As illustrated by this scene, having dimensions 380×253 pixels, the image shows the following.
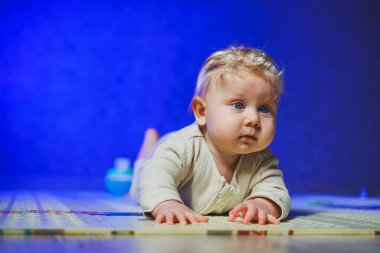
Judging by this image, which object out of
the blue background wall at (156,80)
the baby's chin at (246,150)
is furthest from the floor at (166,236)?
the blue background wall at (156,80)

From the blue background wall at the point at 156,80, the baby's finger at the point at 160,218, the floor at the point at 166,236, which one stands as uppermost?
the blue background wall at the point at 156,80

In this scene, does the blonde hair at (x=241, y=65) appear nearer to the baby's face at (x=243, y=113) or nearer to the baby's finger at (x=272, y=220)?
the baby's face at (x=243, y=113)

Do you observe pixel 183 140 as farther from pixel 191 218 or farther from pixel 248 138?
pixel 191 218

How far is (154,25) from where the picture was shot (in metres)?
2.50

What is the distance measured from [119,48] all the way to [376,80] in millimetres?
1362

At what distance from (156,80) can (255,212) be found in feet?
5.44

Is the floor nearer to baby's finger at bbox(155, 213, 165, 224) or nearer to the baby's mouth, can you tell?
baby's finger at bbox(155, 213, 165, 224)

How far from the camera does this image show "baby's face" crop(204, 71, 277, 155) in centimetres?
99

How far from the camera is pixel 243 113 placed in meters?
0.99

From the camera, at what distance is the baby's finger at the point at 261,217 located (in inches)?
34.7

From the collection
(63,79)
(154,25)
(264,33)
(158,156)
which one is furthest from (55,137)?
(158,156)

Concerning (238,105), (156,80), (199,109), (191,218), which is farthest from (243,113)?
(156,80)

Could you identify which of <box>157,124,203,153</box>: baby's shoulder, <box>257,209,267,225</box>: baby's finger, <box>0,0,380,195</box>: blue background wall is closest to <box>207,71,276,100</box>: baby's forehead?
<box>157,124,203,153</box>: baby's shoulder

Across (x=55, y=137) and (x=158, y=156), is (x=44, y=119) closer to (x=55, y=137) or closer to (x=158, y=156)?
(x=55, y=137)
